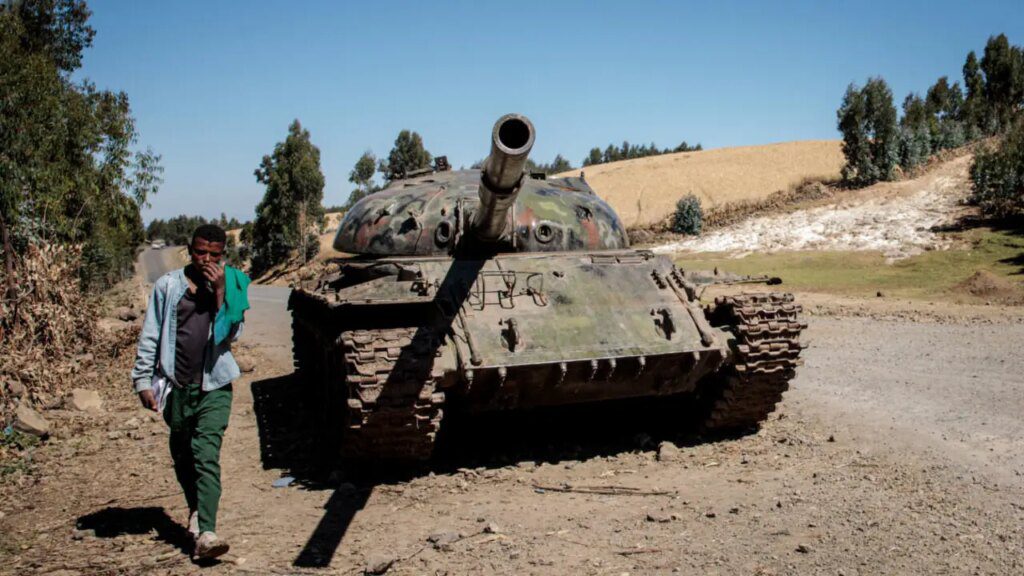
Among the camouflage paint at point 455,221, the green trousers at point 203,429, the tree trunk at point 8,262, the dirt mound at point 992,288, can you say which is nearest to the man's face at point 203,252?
the green trousers at point 203,429

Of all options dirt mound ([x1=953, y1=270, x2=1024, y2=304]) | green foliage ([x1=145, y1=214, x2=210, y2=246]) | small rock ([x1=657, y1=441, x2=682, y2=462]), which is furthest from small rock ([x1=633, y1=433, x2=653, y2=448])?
green foliage ([x1=145, y1=214, x2=210, y2=246])

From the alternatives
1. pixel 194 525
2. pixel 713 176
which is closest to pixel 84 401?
pixel 194 525

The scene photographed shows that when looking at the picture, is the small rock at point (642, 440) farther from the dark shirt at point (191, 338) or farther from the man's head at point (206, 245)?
the man's head at point (206, 245)

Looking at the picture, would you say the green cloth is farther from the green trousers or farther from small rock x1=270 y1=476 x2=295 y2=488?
small rock x1=270 y1=476 x2=295 y2=488

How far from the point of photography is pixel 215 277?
5199mm

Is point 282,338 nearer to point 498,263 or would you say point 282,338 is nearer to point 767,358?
point 498,263

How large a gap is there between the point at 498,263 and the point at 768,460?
111 inches

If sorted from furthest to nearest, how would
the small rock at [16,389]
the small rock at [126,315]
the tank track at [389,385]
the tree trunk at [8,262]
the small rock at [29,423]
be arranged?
the small rock at [126,315] < the tree trunk at [8,262] < the small rock at [16,389] < the small rock at [29,423] < the tank track at [389,385]

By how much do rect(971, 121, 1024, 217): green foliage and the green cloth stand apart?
92.1 feet

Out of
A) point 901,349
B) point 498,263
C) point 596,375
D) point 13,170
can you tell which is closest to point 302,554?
point 596,375

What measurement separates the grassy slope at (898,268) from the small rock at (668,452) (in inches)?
533

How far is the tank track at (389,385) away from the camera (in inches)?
243

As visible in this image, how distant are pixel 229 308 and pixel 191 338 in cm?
28

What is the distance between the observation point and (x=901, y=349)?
1259 centimetres
